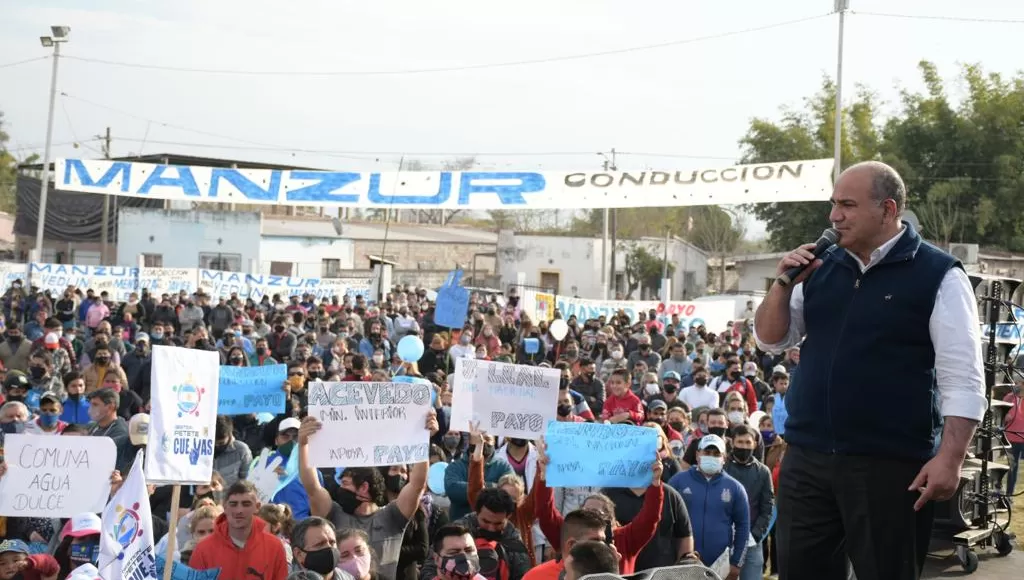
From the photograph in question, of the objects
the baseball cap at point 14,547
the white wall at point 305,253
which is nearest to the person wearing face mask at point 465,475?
the baseball cap at point 14,547

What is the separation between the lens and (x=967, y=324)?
3.41 metres

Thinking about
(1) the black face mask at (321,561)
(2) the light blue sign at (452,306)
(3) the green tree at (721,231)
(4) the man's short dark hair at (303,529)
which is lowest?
(1) the black face mask at (321,561)

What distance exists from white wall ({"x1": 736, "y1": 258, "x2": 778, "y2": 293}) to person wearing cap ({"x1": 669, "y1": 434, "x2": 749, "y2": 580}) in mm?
41866

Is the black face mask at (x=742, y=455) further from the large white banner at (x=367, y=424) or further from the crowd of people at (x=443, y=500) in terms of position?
the large white banner at (x=367, y=424)

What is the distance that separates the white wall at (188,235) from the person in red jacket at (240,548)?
41.9m

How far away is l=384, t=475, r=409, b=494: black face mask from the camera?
781 centimetres

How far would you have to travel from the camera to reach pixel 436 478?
368 inches

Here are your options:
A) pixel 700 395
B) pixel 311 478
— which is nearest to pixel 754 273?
pixel 700 395

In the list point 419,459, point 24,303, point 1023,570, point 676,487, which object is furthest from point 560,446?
point 24,303

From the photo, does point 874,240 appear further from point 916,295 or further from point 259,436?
point 259,436

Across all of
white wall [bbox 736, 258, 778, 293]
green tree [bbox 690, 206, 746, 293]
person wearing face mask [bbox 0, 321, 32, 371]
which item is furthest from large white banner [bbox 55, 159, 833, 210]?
green tree [bbox 690, 206, 746, 293]

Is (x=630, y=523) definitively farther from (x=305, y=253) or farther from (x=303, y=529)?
(x=305, y=253)

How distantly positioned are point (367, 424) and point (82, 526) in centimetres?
171

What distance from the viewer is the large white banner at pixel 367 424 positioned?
7293 millimetres
